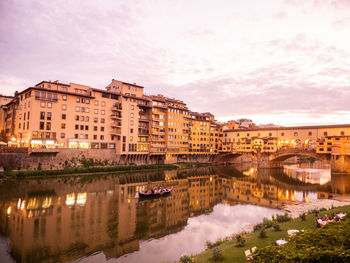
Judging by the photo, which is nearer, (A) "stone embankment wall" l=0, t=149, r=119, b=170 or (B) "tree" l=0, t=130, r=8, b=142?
(A) "stone embankment wall" l=0, t=149, r=119, b=170

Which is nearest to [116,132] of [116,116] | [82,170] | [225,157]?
[116,116]

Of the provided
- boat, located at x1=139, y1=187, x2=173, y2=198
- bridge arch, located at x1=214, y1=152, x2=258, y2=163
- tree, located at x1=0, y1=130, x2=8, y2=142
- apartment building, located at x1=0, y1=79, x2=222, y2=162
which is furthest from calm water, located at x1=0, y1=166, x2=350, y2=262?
bridge arch, located at x1=214, y1=152, x2=258, y2=163

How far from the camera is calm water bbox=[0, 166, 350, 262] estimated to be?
20484mm

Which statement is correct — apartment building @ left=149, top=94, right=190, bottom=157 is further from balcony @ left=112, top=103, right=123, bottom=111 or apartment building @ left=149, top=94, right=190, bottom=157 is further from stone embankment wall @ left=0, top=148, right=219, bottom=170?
balcony @ left=112, top=103, right=123, bottom=111

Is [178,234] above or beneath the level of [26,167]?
beneath

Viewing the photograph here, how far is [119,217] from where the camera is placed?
1151 inches

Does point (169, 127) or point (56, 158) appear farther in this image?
point (169, 127)

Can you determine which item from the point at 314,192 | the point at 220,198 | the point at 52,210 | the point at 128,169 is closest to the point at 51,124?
the point at 128,169

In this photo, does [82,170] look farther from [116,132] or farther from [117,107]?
[117,107]

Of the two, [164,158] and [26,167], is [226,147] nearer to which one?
[164,158]

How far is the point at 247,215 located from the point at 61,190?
3111 cm

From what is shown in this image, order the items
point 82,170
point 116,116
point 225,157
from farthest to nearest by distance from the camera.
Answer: point 225,157
point 116,116
point 82,170

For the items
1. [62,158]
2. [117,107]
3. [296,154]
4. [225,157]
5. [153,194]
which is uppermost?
[117,107]

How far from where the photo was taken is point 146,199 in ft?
128
